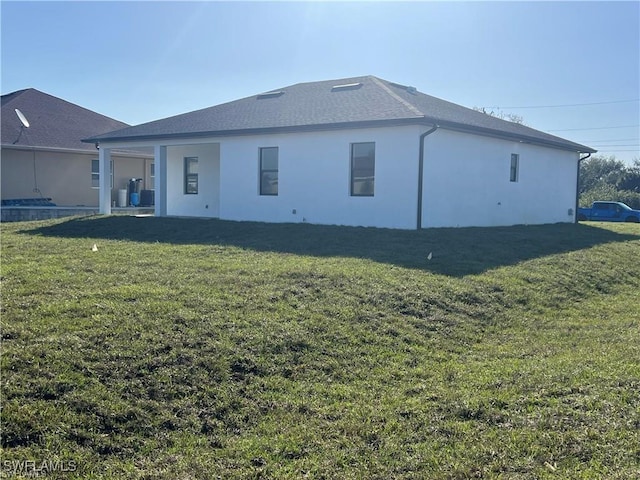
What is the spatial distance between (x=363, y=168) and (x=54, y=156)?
15063 millimetres

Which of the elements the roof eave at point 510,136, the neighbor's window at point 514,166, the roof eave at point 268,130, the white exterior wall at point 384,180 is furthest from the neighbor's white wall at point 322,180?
the neighbor's window at point 514,166

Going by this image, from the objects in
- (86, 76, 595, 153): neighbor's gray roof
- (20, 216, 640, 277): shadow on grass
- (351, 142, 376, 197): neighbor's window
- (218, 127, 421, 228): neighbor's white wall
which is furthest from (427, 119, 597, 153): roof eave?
(20, 216, 640, 277): shadow on grass

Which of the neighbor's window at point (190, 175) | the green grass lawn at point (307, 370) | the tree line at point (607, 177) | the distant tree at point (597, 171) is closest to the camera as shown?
the green grass lawn at point (307, 370)

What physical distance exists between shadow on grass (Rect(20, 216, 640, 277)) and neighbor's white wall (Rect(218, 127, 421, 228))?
1.03m

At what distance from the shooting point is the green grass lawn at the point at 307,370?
13.9 feet

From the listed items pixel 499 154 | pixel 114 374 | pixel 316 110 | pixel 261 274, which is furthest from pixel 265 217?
pixel 114 374

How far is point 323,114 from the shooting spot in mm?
17047

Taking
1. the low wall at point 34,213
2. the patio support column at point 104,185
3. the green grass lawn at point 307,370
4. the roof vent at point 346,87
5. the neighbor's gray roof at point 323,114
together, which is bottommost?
the green grass lawn at point 307,370

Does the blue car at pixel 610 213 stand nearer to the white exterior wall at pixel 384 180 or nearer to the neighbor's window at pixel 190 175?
the white exterior wall at pixel 384 180

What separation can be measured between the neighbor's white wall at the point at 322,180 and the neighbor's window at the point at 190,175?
10.8 feet

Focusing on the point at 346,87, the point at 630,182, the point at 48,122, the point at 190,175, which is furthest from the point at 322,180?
the point at 630,182

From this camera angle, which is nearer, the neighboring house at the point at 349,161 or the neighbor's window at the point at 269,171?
the neighboring house at the point at 349,161

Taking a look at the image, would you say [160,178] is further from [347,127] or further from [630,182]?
[630,182]

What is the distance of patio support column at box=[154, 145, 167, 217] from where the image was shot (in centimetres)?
2002
